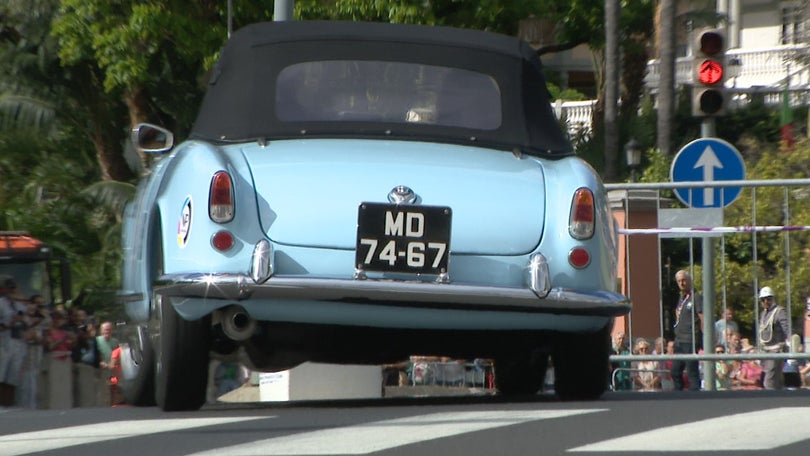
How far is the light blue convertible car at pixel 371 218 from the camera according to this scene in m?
7.38

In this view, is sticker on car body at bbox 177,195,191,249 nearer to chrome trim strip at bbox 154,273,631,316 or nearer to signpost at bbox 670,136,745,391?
chrome trim strip at bbox 154,273,631,316

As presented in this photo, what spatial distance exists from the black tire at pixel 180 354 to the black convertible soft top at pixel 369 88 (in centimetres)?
86

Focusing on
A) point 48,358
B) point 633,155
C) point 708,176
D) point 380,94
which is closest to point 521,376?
point 380,94

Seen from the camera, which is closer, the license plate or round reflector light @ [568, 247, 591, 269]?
the license plate

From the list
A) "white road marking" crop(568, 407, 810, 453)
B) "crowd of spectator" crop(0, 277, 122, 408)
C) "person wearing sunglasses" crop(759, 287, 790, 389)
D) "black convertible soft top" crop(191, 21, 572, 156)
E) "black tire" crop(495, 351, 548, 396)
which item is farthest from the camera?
"crowd of spectator" crop(0, 277, 122, 408)

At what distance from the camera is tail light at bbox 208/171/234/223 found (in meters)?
7.43

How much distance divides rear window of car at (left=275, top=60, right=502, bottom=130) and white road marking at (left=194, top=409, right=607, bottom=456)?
4.78ft

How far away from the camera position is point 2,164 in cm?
3303

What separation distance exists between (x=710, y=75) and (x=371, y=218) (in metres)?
7.99

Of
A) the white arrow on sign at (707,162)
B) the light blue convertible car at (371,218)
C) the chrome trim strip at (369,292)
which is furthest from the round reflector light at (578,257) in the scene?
the white arrow on sign at (707,162)

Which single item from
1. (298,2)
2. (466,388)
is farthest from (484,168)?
(298,2)

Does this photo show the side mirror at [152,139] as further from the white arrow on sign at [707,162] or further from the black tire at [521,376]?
the white arrow on sign at [707,162]

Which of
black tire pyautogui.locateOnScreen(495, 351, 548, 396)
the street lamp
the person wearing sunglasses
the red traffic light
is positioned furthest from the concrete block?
the street lamp

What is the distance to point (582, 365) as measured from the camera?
8.15 meters
